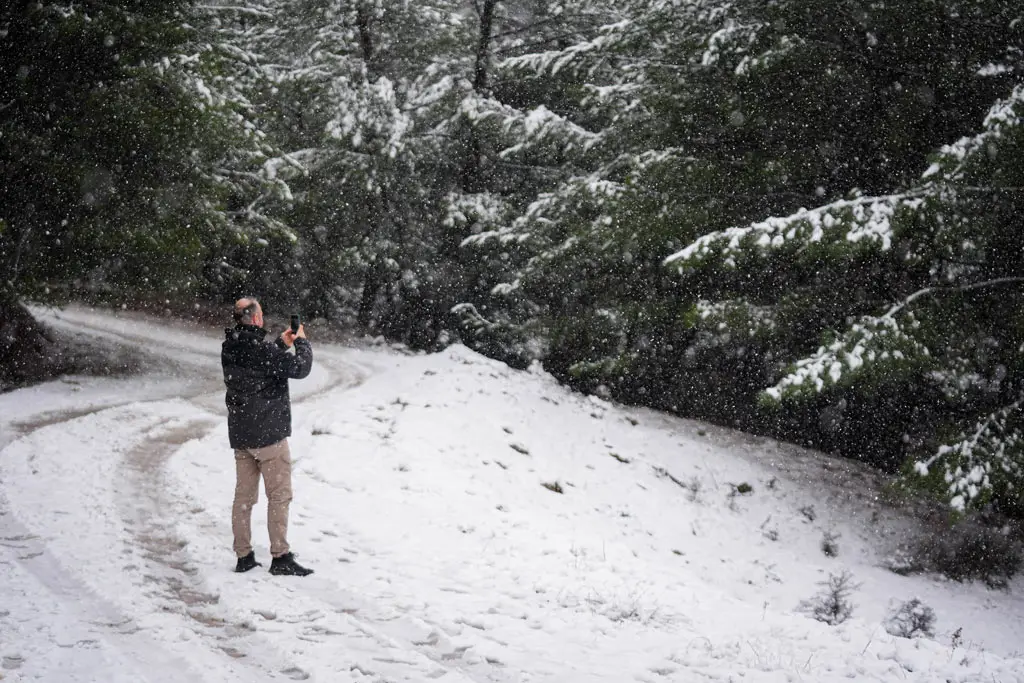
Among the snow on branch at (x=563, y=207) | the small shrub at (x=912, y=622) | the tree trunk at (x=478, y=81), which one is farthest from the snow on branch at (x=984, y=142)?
the tree trunk at (x=478, y=81)

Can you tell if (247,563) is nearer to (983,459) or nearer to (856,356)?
(856,356)

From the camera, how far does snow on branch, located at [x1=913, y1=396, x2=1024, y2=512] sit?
9875mm

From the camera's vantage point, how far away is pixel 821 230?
35.6 feet

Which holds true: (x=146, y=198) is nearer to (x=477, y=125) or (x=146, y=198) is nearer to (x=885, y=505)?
(x=477, y=125)

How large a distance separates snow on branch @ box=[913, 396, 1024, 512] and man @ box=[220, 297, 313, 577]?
8.20m

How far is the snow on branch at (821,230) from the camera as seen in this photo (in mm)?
10414

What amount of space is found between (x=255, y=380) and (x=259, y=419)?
314 mm

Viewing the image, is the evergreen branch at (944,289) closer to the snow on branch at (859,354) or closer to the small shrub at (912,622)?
the snow on branch at (859,354)

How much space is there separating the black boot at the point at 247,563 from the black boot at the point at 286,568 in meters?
0.15

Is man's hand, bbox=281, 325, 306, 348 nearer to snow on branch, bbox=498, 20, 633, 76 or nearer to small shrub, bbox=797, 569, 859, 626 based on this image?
small shrub, bbox=797, 569, 859, 626

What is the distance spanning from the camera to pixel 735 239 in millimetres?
11359

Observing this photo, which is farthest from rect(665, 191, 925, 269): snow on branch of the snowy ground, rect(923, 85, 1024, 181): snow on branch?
the snowy ground

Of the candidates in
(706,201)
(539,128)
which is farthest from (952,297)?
(539,128)

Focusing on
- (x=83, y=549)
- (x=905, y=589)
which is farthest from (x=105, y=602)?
(x=905, y=589)
